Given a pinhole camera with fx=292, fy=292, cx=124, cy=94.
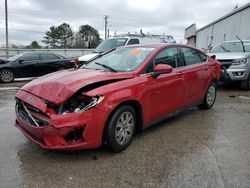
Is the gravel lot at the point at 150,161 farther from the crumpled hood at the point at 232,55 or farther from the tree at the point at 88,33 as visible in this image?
the tree at the point at 88,33

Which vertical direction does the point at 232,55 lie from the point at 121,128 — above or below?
above

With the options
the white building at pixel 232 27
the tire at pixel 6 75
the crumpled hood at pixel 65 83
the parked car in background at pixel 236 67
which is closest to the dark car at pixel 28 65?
the tire at pixel 6 75

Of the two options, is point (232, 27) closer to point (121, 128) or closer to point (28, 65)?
point (28, 65)

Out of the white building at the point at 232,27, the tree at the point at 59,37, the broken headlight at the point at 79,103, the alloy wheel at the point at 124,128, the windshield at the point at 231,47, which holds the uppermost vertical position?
the tree at the point at 59,37

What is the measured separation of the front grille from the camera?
3763 millimetres

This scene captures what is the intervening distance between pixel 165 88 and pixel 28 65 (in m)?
Result: 8.97

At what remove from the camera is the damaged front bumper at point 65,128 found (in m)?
3.63

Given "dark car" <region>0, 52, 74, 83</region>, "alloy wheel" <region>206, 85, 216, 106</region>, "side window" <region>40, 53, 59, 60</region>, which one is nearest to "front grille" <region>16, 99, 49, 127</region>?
"alloy wheel" <region>206, 85, 216, 106</region>

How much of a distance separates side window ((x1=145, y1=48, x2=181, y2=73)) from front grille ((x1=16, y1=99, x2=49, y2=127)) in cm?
185

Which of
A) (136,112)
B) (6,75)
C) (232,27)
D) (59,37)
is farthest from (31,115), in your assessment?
(59,37)

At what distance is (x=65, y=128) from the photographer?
361cm

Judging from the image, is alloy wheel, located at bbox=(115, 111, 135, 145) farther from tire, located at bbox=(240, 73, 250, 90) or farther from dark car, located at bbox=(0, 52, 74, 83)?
dark car, located at bbox=(0, 52, 74, 83)

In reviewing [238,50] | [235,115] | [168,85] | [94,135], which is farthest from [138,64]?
[238,50]

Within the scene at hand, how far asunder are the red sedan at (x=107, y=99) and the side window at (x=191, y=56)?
0.58 ft
